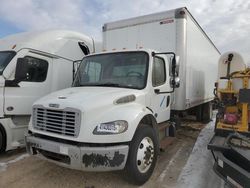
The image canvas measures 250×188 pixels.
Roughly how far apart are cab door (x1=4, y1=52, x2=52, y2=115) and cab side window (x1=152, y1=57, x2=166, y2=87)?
2.84 metres

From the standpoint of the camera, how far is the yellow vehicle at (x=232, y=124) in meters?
3.08

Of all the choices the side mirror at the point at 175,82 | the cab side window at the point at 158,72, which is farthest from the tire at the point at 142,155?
the side mirror at the point at 175,82

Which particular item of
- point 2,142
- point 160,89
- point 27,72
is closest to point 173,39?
point 160,89

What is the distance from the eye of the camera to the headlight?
142 inches

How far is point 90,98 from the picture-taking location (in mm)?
3875

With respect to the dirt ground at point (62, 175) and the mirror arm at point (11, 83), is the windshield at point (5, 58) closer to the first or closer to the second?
the mirror arm at point (11, 83)

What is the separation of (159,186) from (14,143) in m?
3.32

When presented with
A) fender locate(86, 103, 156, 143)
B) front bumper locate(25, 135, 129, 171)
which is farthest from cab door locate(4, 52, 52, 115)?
fender locate(86, 103, 156, 143)

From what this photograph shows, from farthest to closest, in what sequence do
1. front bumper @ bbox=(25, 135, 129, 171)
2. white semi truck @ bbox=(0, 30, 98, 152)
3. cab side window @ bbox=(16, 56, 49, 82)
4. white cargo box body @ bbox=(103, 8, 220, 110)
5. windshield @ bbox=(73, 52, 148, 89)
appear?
1. white cargo box body @ bbox=(103, 8, 220, 110)
2. cab side window @ bbox=(16, 56, 49, 82)
3. white semi truck @ bbox=(0, 30, 98, 152)
4. windshield @ bbox=(73, 52, 148, 89)
5. front bumper @ bbox=(25, 135, 129, 171)

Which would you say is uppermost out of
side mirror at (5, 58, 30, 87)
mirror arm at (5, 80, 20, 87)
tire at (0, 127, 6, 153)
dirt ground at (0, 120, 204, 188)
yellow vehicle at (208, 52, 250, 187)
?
side mirror at (5, 58, 30, 87)

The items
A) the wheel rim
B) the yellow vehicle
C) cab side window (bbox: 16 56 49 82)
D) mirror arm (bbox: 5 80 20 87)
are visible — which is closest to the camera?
the yellow vehicle

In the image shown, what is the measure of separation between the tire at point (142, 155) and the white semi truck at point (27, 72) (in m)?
2.96

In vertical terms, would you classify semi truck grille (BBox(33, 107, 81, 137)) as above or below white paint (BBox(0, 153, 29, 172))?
above

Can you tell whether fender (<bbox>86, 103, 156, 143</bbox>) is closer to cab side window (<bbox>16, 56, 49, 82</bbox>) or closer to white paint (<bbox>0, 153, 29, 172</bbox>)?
white paint (<bbox>0, 153, 29, 172</bbox>)
